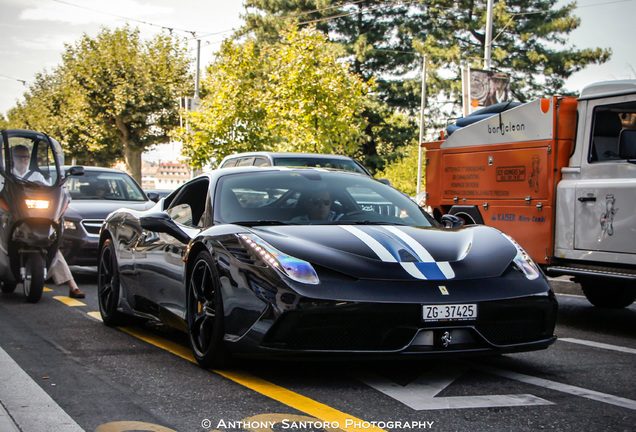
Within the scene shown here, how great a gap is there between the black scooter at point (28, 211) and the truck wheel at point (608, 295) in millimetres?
5910

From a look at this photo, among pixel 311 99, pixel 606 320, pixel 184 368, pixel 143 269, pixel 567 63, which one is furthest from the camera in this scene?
pixel 567 63

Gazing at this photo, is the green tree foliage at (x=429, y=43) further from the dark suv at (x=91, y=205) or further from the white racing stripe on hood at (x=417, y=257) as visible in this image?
the white racing stripe on hood at (x=417, y=257)

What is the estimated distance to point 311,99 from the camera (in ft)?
81.3

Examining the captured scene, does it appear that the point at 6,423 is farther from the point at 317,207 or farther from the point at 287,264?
the point at 317,207

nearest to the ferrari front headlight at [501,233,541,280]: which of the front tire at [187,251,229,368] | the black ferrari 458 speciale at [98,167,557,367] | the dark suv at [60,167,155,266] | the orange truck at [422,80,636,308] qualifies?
the black ferrari 458 speciale at [98,167,557,367]

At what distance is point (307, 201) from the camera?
542 centimetres

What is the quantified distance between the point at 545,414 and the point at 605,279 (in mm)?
3431

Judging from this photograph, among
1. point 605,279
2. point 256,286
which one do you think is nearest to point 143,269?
point 256,286

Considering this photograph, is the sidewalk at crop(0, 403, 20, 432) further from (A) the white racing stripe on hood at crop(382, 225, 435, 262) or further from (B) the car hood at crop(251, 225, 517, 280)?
(A) the white racing stripe on hood at crop(382, 225, 435, 262)

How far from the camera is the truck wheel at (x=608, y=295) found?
8.58 meters

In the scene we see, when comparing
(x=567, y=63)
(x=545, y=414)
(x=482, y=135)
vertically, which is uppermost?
(x=567, y=63)

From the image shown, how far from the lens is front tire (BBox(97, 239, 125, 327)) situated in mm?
6848

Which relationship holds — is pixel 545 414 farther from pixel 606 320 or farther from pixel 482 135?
pixel 482 135

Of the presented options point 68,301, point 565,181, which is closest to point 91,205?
point 68,301
